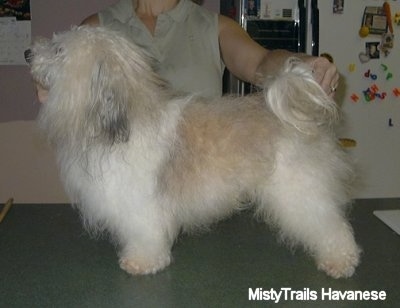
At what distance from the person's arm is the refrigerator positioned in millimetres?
839

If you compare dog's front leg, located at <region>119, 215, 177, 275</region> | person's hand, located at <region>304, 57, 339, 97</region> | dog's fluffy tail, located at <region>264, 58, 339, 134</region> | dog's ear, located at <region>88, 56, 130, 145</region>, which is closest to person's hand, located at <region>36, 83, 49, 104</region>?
dog's ear, located at <region>88, 56, 130, 145</region>

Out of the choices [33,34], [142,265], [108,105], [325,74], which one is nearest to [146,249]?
[142,265]

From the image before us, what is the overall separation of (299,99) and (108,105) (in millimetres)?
592

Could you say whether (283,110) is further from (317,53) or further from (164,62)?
(317,53)

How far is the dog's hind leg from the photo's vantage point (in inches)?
63.6

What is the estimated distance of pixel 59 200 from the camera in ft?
12.9

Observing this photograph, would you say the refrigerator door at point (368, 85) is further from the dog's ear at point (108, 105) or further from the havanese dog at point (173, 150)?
the dog's ear at point (108, 105)

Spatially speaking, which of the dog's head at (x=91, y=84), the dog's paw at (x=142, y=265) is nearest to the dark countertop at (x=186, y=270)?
the dog's paw at (x=142, y=265)

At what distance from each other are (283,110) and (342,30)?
1.95 metres

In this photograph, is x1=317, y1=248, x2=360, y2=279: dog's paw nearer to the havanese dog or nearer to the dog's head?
the havanese dog

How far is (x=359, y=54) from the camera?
332 cm

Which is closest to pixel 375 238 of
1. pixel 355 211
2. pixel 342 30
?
pixel 355 211

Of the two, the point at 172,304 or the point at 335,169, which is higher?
the point at 335,169

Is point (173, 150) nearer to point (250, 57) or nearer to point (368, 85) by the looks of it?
point (250, 57)
